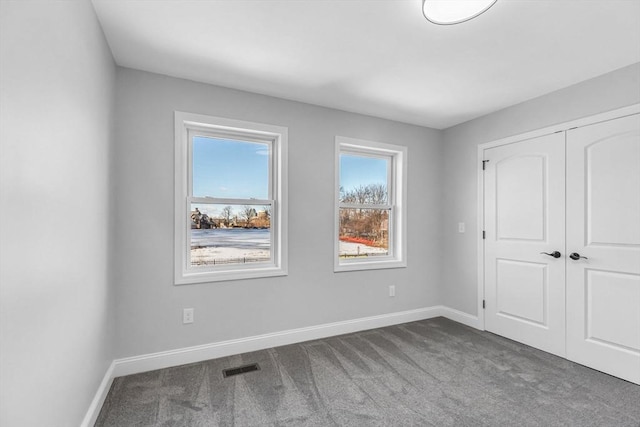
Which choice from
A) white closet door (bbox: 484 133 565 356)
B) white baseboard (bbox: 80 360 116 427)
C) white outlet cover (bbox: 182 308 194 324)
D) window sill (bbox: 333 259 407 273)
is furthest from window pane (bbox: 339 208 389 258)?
white baseboard (bbox: 80 360 116 427)

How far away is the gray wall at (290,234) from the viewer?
2539 mm

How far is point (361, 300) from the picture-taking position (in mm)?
3584

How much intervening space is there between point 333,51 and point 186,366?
9.26 feet

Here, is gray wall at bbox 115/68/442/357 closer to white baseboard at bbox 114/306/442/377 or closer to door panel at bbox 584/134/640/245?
white baseboard at bbox 114/306/442/377

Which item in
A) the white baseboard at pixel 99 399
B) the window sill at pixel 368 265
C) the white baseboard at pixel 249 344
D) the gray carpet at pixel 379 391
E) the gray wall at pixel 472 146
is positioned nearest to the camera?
the white baseboard at pixel 99 399

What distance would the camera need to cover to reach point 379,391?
7.56ft

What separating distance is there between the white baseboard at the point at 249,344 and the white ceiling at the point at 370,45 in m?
2.38

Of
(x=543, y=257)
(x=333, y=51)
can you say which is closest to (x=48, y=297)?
(x=333, y=51)

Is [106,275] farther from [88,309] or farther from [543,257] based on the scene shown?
[543,257]

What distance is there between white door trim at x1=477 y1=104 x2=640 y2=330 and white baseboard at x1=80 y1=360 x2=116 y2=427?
366 centimetres

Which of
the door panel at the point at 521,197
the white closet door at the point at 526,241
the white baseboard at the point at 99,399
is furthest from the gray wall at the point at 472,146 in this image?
the white baseboard at the point at 99,399

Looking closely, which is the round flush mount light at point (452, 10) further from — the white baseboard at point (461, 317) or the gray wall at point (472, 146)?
the white baseboard at point (461, 317)

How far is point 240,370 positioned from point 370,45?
9.01ft

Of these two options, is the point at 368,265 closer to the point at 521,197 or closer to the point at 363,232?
the point at 363,232
